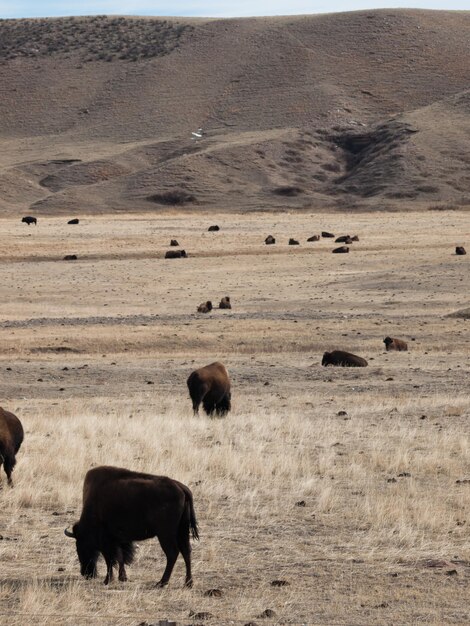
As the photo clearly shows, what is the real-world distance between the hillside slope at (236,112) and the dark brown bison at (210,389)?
240ft

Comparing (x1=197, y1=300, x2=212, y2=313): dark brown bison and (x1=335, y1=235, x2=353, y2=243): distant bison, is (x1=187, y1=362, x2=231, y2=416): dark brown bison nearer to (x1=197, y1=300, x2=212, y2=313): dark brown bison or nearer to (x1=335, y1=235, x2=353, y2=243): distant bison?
(x1=197, y1=300, x2=212, y2=313): dark brown bison

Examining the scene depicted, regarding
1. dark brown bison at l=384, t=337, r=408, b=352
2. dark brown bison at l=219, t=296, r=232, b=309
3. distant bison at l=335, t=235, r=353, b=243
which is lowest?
distant bison at l=335, t=235, r=353, b=243

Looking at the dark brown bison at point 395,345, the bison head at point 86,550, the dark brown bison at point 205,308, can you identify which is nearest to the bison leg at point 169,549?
the bison head at point 86,550

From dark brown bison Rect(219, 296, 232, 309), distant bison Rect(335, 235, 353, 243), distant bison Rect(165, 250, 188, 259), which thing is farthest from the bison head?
distant bison Rect(335, 235, 353, 243)

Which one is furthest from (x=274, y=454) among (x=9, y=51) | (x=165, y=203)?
(x=9, y=51)

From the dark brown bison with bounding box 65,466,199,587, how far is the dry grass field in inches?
8.3

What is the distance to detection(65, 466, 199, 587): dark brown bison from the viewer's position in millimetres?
8000

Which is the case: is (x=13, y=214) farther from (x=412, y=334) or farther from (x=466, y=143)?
(x=412, y=334)

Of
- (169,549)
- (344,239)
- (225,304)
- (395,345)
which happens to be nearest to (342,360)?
(395,345)

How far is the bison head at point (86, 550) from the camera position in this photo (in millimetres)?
8320

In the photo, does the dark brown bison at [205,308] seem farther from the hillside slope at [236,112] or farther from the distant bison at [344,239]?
the hillside slope at [236,112]

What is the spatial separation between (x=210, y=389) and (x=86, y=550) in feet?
29.4

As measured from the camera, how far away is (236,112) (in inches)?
5261

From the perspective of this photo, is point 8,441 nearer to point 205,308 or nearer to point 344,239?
point 205,308
